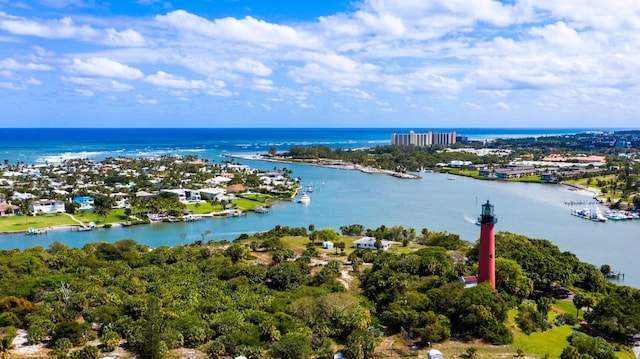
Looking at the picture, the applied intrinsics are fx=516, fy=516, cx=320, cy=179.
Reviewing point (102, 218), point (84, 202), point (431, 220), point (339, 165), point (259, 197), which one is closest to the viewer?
point (431, 220)

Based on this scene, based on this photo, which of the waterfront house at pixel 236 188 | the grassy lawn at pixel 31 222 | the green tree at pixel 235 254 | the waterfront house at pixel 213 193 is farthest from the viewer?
the waterfront house at pixel 236 188

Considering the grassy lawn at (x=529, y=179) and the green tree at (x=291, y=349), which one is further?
the grassy lawn at (x=529, y=179)

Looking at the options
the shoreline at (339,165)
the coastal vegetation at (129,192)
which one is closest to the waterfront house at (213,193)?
the coastal vegetation at (129,192)

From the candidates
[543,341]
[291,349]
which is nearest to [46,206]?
[291,349]

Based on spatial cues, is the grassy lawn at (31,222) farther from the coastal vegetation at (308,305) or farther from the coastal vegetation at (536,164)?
the coastal vegetation at (536,164)

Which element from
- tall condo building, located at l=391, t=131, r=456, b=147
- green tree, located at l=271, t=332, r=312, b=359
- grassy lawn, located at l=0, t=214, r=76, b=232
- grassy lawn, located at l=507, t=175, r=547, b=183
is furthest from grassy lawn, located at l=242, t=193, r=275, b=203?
tall condo building, located at l=391, t=131, r=456, b=147

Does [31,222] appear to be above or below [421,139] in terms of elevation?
below

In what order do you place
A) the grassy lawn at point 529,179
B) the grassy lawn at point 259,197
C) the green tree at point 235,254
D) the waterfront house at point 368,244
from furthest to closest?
the grassy lawn at point 529,179 < the grassy lawn at point 259,197 < the waterfront house at point 368,244 < the green tree at point 235,254

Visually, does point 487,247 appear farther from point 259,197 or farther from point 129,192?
point 129,192
